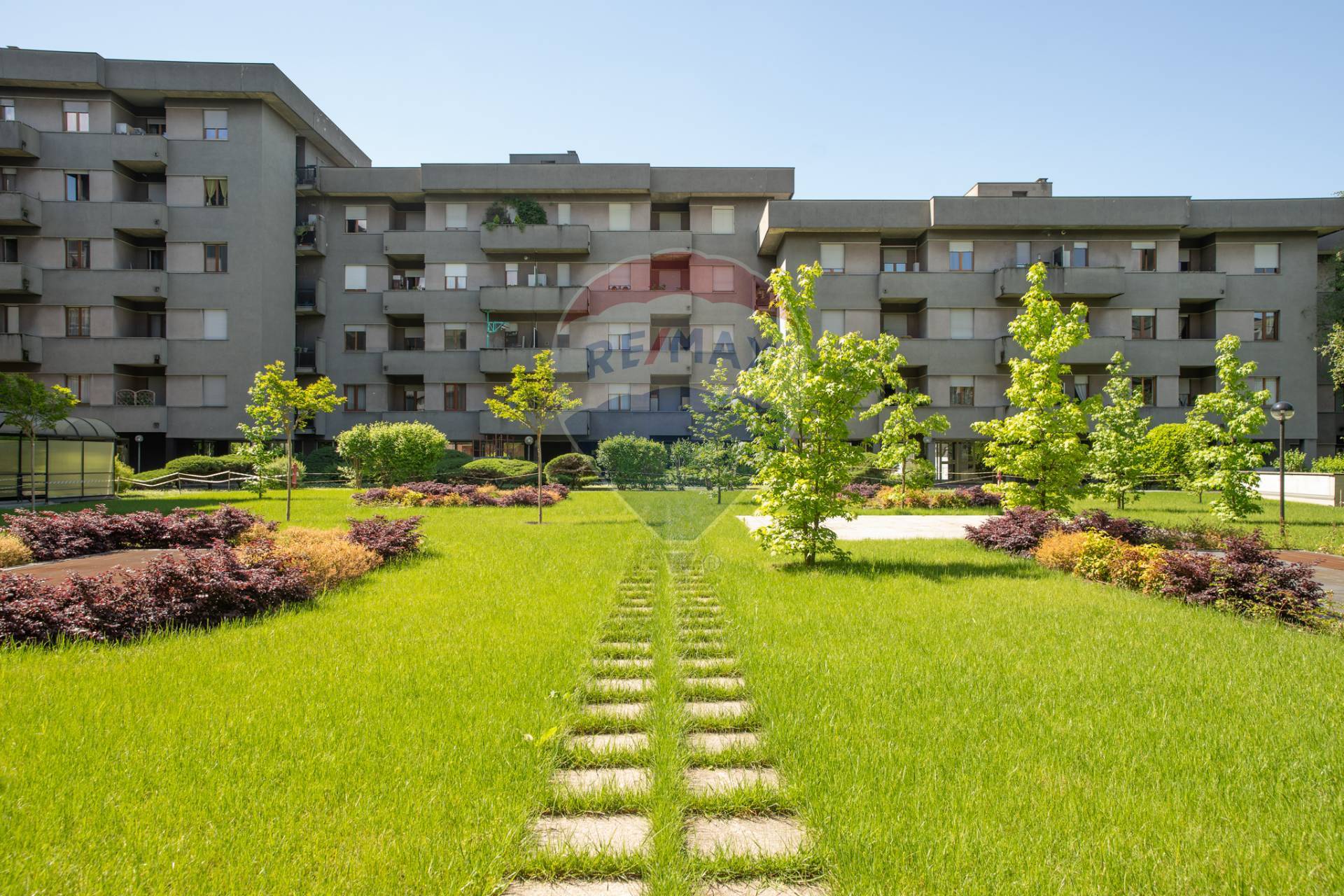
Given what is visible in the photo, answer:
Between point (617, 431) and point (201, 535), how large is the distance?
2812 cm

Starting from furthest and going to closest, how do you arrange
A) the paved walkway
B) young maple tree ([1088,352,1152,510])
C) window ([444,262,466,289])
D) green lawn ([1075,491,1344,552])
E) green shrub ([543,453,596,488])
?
window ([444,262,466,289])
green shrub ([543,453,596,488])
young maple tree ([1088,352,1152,510])
the paved walkway
green lawn ([1075,491,1344,552])

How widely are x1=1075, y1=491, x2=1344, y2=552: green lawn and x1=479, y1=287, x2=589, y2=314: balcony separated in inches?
1106

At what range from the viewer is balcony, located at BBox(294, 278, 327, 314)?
4106 centimetres

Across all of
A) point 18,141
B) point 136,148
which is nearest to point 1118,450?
point 136,148

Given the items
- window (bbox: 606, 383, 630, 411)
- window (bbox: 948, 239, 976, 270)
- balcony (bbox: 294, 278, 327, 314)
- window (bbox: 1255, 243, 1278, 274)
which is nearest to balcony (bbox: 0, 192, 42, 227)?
balcony (bbox: 294, 278, 327, 314)

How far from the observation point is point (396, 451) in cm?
2886

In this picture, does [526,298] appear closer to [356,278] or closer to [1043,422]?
[356,278]

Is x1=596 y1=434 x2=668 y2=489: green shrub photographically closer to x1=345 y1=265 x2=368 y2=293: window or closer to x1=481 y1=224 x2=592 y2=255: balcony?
x1=481 y1=224 x2=592 y2=255: balcony

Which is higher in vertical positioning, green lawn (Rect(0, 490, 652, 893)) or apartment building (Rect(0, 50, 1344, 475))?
apartment building (Rect(0, 50, 1344, 475))

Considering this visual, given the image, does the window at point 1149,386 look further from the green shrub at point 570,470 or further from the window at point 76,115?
the window at point 76,115

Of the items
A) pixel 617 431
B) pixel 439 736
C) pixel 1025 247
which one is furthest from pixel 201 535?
pixel 1025 247

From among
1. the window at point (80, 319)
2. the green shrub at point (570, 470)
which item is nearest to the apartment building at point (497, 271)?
the window at point (80, 319)

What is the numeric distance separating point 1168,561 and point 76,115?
52.1 m

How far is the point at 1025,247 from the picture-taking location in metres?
38.9
